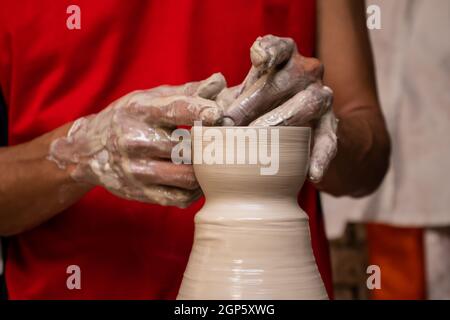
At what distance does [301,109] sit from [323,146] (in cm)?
7

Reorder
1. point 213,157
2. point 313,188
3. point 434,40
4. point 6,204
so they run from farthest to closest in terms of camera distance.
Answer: point 434,40 → point 313,188 → point 6,204 → point 213,157

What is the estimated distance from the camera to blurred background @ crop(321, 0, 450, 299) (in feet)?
6.22

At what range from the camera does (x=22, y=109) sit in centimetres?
121

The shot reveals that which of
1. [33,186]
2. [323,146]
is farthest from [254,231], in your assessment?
[33,186]

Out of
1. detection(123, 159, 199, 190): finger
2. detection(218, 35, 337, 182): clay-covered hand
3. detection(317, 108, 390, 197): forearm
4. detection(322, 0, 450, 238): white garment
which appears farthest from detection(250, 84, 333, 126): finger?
detection(322, 0, 450, 238): white garment

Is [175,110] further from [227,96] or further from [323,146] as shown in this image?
[323,146]

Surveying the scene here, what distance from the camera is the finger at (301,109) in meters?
0.88

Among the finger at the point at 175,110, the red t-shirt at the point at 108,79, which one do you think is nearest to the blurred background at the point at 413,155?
the red t-shirt at the point at 108,79

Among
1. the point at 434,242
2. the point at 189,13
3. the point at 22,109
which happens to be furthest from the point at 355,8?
the point at 434,242

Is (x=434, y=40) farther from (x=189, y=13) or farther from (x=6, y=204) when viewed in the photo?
(x=6, y=204)

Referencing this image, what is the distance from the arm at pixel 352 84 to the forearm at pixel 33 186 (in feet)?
1.64

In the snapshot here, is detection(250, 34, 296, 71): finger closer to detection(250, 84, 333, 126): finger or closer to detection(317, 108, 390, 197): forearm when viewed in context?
detection(250, 84, 333, 126): finger

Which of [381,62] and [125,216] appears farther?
[381,62]

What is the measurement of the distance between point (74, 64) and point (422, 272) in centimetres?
121
